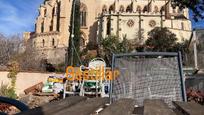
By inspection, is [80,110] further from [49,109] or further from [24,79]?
[24,79]

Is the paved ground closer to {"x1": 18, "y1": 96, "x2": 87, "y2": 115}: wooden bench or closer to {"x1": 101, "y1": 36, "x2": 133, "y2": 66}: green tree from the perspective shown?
{"x1": 18, "y1": 96, "x2": 87, "y2": 115}: wooden bench

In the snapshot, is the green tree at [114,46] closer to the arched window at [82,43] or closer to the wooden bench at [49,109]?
the arched window at [82,43]

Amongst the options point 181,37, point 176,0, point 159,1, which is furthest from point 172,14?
point 176,0

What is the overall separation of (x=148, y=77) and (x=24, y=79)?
17419 mm

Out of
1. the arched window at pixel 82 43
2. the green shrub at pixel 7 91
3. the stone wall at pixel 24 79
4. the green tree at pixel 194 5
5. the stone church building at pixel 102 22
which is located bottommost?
the green shrub at pixel 7 91

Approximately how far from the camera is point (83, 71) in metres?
14.1

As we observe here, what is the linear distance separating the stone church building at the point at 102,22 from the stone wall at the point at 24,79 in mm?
31966

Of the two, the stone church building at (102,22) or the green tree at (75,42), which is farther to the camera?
the stone church building at (102,22)

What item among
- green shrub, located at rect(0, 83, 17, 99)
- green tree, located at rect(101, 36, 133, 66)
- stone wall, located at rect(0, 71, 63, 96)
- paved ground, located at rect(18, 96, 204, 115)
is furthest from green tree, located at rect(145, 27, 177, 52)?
paved ground, located at rect(18, 96, 204, 115)

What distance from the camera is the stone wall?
66.0 ft

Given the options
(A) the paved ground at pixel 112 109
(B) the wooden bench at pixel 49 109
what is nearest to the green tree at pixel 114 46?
(B) the wooden bench at pixel 49 109

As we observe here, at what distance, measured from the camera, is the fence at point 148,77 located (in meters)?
4.15

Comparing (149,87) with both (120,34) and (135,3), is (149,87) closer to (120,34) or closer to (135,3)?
(120,34)

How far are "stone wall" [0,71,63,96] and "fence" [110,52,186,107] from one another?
16.9m
